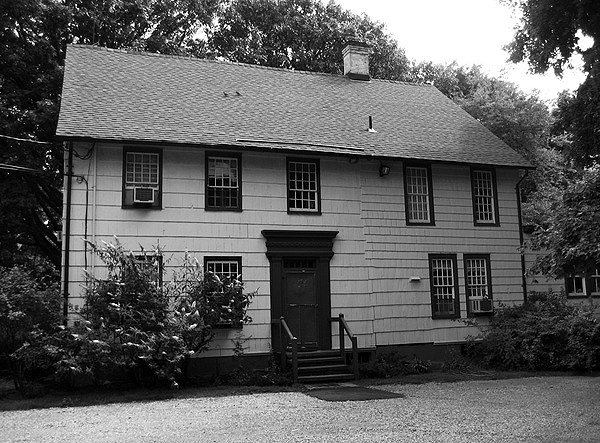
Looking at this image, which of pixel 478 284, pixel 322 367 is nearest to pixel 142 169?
pixel 322 367

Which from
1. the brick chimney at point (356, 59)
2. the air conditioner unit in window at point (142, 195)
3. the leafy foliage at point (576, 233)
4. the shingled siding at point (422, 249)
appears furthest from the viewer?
the brick chimney at point (356, 59)

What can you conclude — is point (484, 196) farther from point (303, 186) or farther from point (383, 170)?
point (303, 186)

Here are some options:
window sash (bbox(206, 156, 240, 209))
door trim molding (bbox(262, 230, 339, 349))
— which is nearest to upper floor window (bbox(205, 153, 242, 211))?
window sash (bbox(206, 156, 240, 209))

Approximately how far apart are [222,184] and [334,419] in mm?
8030

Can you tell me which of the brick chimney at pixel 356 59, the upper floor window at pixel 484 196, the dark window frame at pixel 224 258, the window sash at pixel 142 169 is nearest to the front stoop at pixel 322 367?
the dark window frame at pixel 224 258

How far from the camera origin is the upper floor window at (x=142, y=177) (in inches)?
613

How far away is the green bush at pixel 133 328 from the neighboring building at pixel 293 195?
0.74 m

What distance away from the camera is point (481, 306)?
19156 mm

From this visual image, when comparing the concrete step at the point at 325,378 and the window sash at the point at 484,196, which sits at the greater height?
the window sash at the point at 484,196

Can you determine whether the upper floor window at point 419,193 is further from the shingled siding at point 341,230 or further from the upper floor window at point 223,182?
the upper floor window at point 223,182

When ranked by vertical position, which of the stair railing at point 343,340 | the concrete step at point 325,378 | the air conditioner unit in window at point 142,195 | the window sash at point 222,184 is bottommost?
the concrete step at point 325,378

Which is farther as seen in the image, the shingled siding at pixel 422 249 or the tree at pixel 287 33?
the tree at pixel 287 33

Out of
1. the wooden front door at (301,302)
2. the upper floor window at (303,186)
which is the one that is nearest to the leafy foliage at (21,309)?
the wooden front door at (301,302)

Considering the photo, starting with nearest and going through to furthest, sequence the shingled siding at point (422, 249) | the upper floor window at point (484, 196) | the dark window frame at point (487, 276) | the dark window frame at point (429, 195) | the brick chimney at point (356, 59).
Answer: the shingled siding at point (422, 249) < the dark window frame at point (429, 195) < the dark window frame at point (487, 276) < the upper floor window at point (484, 196) < the brick chimney at point (356, 59)
